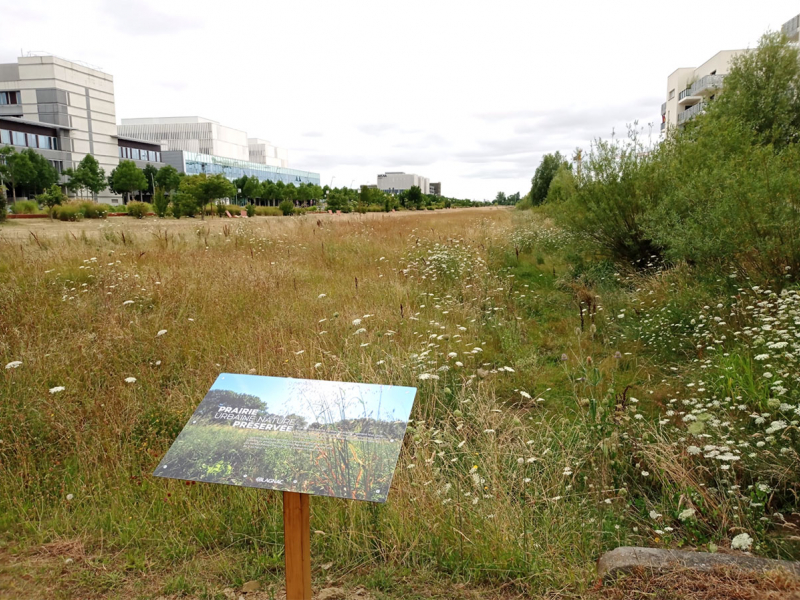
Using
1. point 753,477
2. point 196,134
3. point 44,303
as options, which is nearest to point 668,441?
point 753,477

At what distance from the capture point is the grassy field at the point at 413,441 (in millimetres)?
2686

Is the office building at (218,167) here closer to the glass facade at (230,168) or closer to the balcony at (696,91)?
the glass facade at (230,168)

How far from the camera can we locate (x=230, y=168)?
9875 cm

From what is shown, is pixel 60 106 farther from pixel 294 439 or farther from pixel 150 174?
pixel 294 439

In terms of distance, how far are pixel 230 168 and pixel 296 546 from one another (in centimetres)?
10485

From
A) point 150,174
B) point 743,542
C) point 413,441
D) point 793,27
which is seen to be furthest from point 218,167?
point 743,542

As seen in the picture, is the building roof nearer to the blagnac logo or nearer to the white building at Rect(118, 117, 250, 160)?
the white building at Rect(118, 117, 250, 160)

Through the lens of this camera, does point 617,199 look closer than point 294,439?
No

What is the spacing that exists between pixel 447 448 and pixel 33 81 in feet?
278

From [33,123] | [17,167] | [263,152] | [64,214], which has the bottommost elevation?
[64,214]

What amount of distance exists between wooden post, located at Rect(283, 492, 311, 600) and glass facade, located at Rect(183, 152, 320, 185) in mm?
84446

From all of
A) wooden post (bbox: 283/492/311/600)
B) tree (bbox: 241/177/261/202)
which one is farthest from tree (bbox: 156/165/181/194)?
wooden post (bbox: 283/492/311/600)

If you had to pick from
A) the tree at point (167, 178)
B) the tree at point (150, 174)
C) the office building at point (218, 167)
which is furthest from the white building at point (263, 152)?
the tree at point (167, 178)

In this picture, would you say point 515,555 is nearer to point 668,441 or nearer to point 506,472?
point 506,472
